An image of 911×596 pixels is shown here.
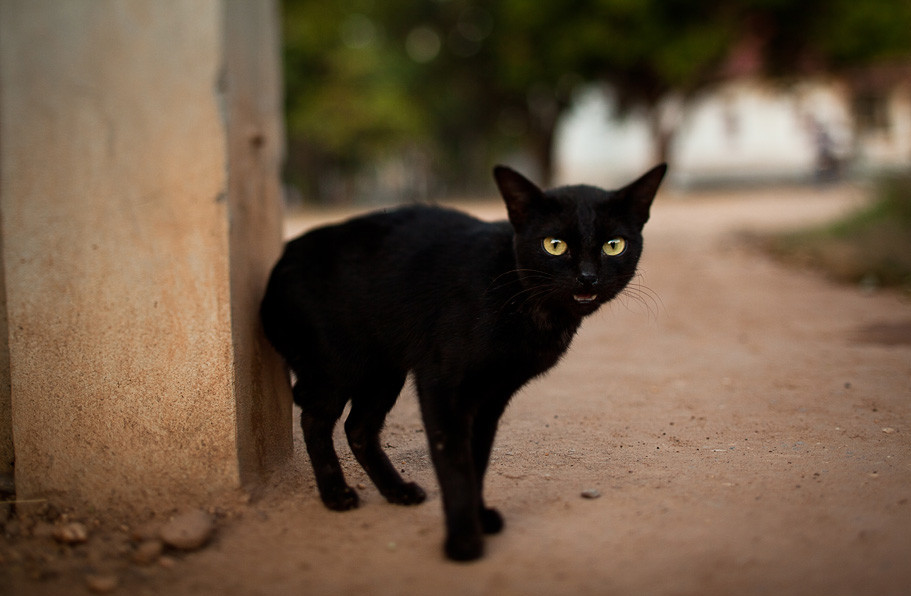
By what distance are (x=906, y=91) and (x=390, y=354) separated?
2987cm

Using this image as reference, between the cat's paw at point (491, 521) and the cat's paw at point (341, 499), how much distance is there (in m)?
0.54

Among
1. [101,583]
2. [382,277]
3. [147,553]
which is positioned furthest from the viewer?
[382,277]

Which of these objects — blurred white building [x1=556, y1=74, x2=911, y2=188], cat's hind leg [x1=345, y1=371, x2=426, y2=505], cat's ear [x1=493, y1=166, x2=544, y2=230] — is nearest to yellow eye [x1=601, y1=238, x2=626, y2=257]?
cat's ear [x1=493, y1=166, x2=544, y2=230]

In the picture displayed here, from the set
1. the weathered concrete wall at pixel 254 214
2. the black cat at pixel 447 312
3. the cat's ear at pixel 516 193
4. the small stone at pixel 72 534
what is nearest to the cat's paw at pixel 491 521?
the black cat at pixel 447 312

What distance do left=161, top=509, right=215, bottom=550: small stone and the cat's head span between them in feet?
4.51

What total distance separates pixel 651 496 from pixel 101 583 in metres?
1.89

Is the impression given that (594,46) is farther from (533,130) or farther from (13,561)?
(13,561)

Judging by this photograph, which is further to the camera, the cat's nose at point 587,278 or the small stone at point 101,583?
the cat's nose at point 587,278

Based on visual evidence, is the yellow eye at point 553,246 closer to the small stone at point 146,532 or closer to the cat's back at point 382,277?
the cat's back at point 382,277

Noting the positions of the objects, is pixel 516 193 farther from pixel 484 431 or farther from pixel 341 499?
pixel 341 499

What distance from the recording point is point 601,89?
25484 mm

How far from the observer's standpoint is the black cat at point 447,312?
296 centimetres

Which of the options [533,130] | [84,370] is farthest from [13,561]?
[533,130]

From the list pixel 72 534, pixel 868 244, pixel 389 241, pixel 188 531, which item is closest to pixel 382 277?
pixel 389 241
